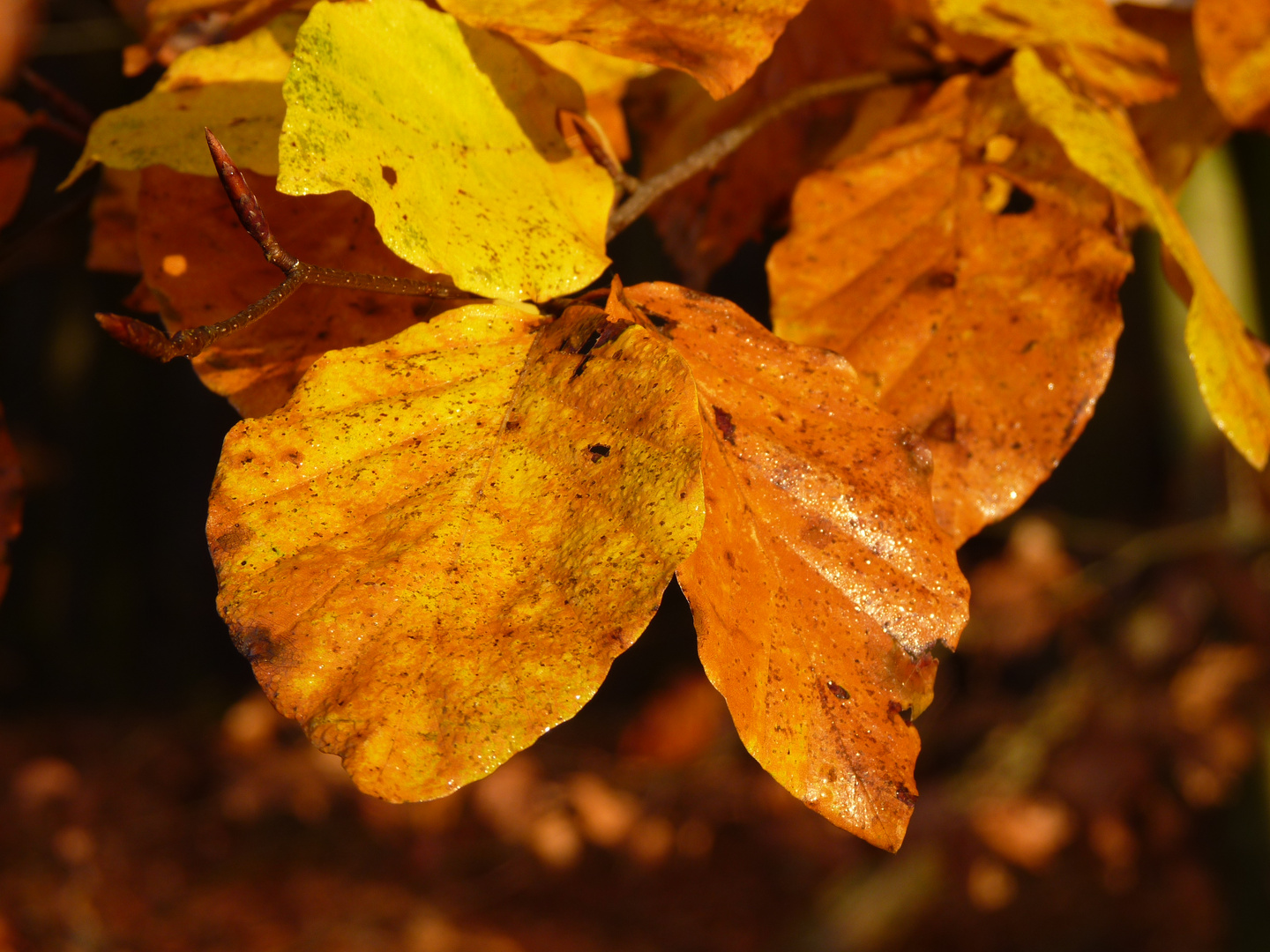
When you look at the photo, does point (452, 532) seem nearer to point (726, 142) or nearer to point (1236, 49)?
point (726, 142)

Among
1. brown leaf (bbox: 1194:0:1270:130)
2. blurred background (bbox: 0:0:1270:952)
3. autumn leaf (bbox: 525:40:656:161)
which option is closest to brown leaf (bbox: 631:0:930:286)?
autumn leaf (bbox: 525:40:656:161)

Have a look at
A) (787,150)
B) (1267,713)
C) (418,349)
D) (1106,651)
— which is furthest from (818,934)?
(418,349)

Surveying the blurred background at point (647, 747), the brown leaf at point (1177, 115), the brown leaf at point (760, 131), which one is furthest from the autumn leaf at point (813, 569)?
the blurred background at point (647, 747)

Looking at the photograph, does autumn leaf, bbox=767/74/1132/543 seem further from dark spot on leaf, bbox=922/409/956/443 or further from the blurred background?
the blurred background

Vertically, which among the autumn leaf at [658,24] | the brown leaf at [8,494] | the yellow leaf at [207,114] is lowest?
the brown leaf at [8,494]

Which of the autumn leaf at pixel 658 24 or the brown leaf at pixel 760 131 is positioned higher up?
the autumn leaf at pixel 658 24

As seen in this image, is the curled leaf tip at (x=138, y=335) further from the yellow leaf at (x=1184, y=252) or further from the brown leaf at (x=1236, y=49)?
the brown leaf at (x=1236, y=49)
